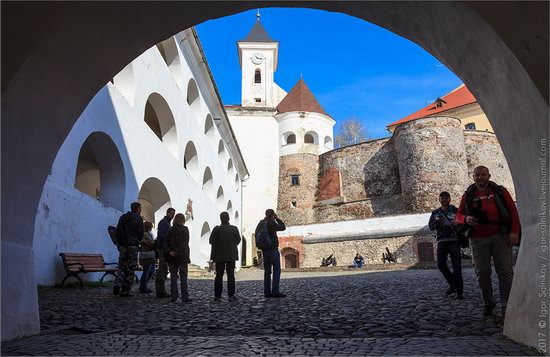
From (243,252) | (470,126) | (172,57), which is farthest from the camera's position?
(470,126)

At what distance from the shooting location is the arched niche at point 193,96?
67.7ft

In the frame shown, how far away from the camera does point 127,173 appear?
12.8 metres

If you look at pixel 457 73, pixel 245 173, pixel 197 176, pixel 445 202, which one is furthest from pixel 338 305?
pixel 245 173

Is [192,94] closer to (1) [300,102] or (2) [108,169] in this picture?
(2) [108,169]

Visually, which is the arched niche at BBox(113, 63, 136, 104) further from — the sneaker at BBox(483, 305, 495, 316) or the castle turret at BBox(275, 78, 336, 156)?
the castle turret at BBox(275, 78, 336, 156)

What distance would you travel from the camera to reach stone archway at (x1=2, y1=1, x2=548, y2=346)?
3377mm

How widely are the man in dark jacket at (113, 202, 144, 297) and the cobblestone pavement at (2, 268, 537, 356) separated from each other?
1.45 feet

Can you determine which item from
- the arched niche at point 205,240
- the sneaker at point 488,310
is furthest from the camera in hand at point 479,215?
the arched niche at point 205,240

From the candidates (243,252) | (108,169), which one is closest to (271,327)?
(108,169)

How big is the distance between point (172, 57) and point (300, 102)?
1023 inches

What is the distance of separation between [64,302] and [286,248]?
26497 millimetres

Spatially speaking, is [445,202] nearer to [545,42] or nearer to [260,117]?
[545,42]

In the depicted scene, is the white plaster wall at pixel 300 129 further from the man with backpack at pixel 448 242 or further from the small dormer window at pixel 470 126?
the man with backpack at pixel 448 242

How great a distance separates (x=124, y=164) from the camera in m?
12.5
